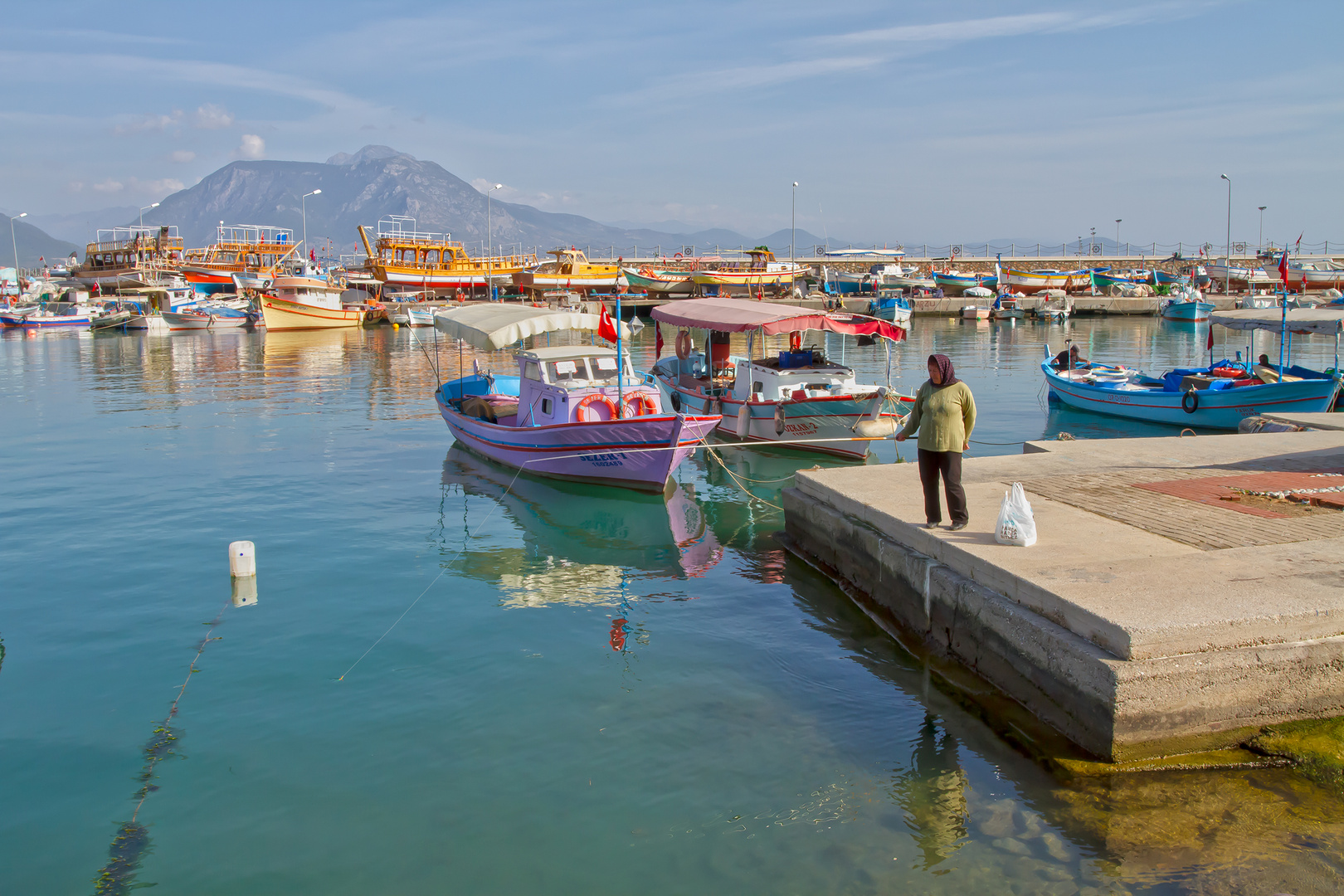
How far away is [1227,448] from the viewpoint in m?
13.4

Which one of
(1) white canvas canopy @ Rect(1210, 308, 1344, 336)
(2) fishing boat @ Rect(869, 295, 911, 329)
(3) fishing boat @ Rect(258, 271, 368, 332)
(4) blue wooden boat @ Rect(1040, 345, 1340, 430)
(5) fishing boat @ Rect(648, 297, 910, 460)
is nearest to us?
(5) fishing boat @ Rect(648, 297, 910, 460)

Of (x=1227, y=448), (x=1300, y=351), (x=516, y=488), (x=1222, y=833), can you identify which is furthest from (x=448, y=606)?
(x=1300, y=351)

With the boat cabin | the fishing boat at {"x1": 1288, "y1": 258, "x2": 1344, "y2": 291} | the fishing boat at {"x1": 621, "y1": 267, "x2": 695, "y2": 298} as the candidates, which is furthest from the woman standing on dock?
the fishing boat at {"x1": 1288, "y1": 258, "x2": 1344, "y2": 291}

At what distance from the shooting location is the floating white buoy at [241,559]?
11797mm

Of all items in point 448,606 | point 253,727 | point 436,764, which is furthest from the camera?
point 448,606

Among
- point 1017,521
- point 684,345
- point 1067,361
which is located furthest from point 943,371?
point 1067,361

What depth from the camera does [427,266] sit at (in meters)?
76.9

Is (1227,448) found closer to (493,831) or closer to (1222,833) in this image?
(1222,833)

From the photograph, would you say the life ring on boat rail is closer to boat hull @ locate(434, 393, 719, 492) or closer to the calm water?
boat hull @ locate(434, 393, 719, 492)

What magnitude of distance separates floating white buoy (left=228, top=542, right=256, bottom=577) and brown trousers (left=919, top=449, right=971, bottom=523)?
858cm

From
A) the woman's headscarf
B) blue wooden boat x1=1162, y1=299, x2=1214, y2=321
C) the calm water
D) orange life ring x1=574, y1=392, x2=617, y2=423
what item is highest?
blue wooden boat x1=1162, y1=299, x2=1214, y2=321

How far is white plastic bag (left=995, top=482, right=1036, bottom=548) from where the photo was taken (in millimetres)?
8312

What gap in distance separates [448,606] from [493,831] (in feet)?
16.5

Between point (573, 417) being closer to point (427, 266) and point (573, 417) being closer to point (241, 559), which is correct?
point (241, 559)
